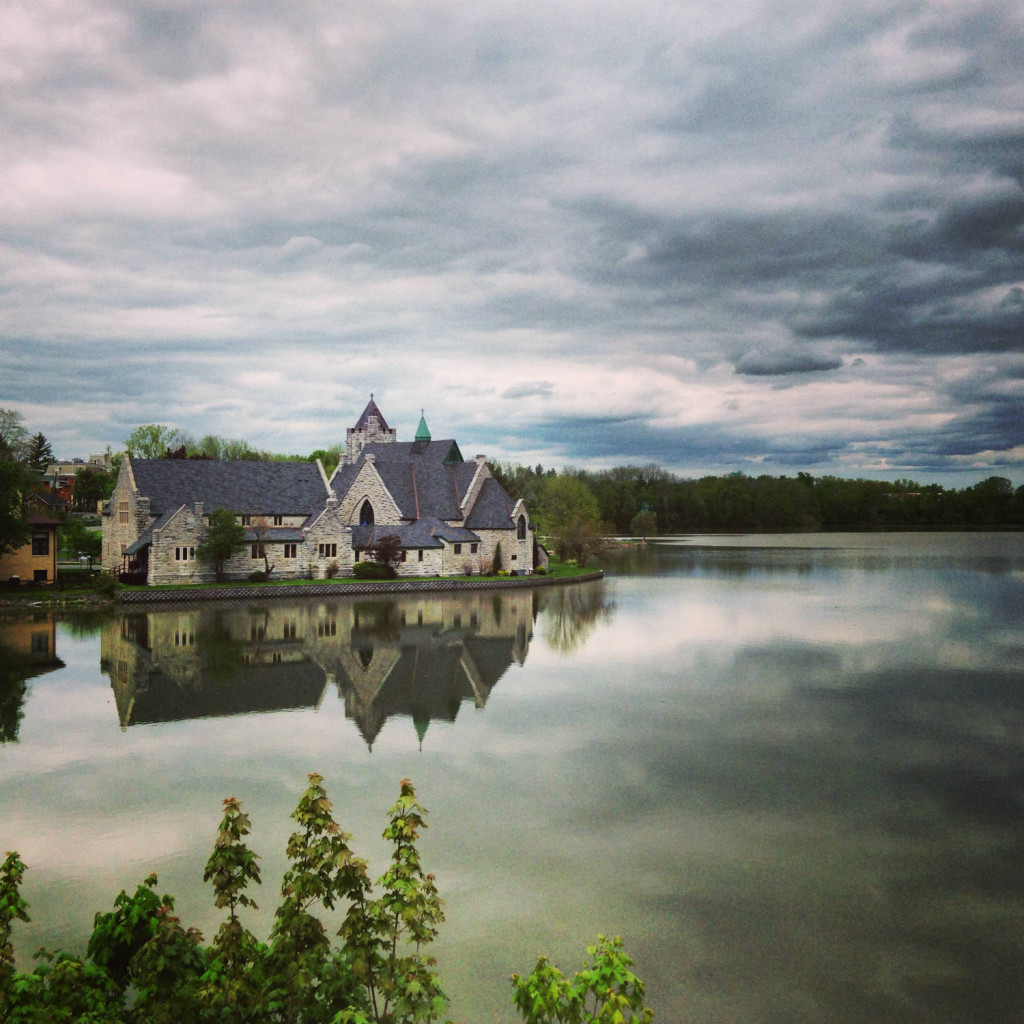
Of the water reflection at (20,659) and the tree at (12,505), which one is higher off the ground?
the tree at (12,505)

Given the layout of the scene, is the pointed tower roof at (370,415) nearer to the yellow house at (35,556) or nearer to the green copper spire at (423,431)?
the green copper spire at (423,431)

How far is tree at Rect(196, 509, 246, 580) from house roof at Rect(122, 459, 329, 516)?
426 centimetres

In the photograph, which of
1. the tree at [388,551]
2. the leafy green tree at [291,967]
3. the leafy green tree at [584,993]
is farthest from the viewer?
the tree at [388,551]

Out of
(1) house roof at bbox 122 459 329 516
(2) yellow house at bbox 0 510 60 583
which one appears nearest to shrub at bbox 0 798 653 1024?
(2) yellow house at bbox 0 510 60 583

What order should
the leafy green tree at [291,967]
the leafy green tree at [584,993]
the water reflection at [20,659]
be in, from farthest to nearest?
the water reflection at [20,659] < the leafy green tree at [291,967] < the leafy green tree at [584,993]

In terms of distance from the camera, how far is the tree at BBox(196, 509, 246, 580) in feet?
150

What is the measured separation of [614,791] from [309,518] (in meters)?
42.7

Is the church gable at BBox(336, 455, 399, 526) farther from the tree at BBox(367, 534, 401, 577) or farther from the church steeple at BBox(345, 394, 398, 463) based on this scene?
the church steeple at BBox(345, 394, 398, 463)

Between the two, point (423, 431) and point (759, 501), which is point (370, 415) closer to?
point (423, 431)

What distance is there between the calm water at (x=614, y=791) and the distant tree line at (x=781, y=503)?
127683 mm

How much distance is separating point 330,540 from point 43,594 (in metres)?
16.3

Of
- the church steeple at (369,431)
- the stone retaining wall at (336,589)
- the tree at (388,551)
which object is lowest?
the stone retaining wall at (336,589)

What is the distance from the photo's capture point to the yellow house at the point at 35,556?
140 ft

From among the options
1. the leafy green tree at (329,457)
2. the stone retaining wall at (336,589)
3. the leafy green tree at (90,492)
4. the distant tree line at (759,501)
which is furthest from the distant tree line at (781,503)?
the stone retaining wall at (336,589)
